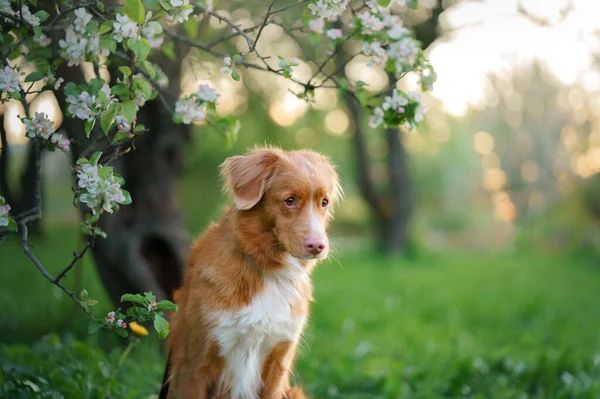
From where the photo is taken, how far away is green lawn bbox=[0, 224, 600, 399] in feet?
Answer: 15.3

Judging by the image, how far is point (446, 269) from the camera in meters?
13.0

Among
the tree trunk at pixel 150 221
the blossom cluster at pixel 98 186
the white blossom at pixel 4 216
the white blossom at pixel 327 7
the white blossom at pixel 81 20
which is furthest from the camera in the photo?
the tree trunk at pixel 150 221

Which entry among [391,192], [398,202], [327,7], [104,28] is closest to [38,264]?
[104,28]

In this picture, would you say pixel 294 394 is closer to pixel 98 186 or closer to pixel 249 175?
pixel 249 175

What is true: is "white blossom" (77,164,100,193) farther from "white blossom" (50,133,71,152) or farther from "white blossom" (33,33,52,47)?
"white blossom" (33,33,52,47)

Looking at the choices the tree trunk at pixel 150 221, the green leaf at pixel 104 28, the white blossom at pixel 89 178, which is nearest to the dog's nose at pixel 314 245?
the white blossom at pixel 89 178

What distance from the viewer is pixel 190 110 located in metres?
3.32

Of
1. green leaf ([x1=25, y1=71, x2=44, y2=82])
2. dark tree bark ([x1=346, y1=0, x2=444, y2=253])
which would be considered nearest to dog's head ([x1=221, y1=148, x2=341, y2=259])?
green leaf ([x1=25, y1=71, x2=44, y2=82])

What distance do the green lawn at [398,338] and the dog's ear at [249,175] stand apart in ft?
5.09

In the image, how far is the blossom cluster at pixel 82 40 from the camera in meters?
2.92

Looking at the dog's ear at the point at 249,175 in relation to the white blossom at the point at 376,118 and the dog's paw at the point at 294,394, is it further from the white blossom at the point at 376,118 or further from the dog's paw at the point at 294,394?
the dog's paw at the point at 294,394

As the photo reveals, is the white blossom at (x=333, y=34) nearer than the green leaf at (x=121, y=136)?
No

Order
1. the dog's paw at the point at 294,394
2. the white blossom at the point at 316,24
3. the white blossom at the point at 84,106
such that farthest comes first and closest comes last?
the dog's paw at the point at 294,394, the white blossom at the point at 316,24, the white blossom at the point at 84,106

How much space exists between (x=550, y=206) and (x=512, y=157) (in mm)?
8457
